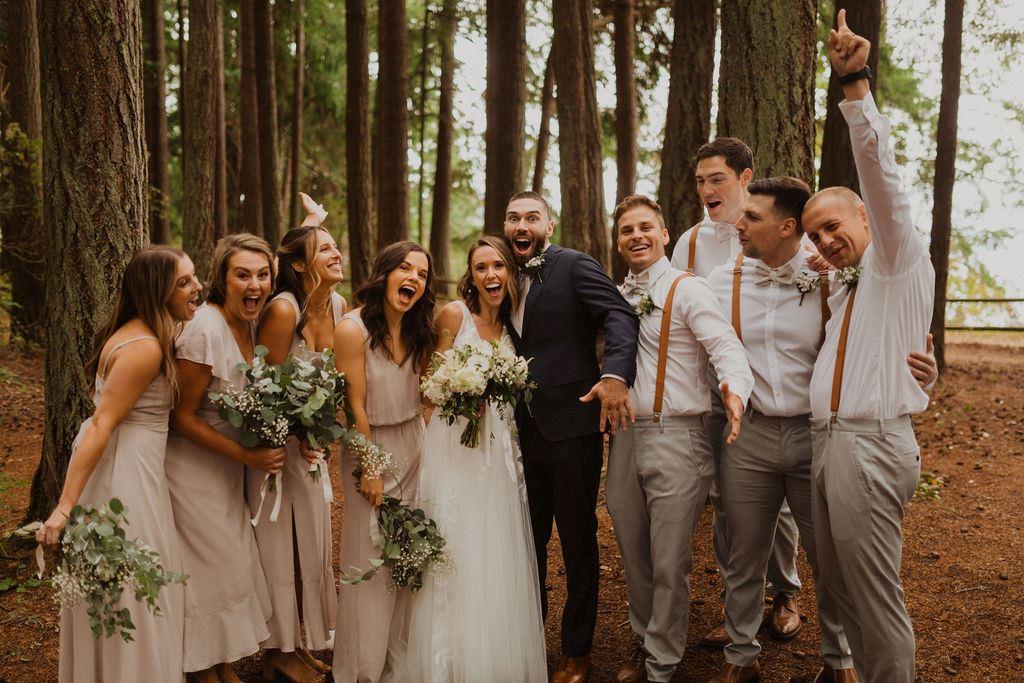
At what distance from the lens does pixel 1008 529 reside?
7.35 meters

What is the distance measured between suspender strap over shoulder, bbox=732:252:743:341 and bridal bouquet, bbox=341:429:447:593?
6.86ft

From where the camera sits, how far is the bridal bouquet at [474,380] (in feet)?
14.3

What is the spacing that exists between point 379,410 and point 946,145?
13599mm

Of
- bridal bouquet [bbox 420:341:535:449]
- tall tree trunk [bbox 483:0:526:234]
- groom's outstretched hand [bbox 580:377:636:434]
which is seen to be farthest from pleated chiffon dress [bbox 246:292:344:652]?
tall tree trunk [bbox 483:0:526:234]

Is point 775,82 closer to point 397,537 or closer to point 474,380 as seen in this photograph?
point 474,380

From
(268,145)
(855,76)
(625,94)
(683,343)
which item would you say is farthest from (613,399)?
(268,145)

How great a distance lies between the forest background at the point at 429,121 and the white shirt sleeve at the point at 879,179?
2.95 meters

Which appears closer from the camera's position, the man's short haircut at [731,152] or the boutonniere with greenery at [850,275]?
the boutonniere with greenery at [850,275]

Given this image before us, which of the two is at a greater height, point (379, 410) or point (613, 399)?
point (613, 399)

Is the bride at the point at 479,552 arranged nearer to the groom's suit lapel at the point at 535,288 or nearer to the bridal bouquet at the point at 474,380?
the groom's suit lapel at the point at 535,288

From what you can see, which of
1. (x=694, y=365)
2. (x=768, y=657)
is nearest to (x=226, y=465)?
(x=694, y=365)

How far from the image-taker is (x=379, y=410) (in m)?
4.72

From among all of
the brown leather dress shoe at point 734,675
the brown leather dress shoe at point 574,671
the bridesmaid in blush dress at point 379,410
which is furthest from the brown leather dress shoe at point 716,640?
the bridesmaid in blush dress at point 379,410

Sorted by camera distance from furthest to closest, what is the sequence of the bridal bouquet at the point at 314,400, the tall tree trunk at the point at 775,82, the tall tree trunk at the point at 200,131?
1. the tall tree trunk at the point at 200,131
2. the tall tree trunk at the point at 775,82
3. the bridal bouquet at the point at 314,400
